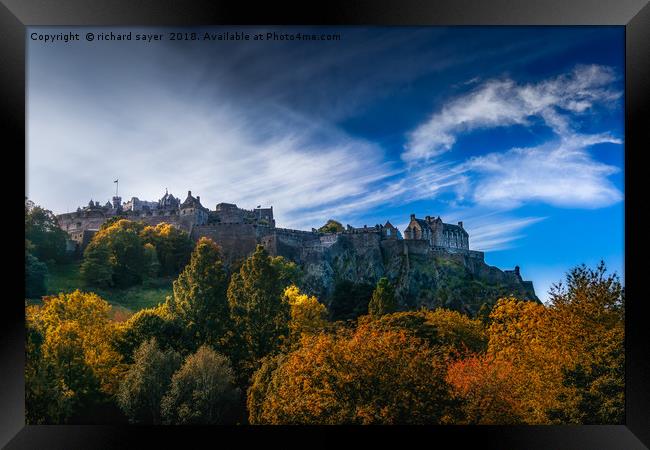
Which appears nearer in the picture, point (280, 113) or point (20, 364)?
point (20, 364)

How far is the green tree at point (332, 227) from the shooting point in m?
9.31

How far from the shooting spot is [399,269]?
10664 mm

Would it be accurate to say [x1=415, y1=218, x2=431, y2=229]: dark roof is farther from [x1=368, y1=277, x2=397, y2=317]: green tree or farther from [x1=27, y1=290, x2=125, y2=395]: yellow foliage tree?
[x1=27, y1=290, x2=125, y2=395]: yellow foliage tree

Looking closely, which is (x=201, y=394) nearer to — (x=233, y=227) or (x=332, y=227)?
(x=233, y=227)

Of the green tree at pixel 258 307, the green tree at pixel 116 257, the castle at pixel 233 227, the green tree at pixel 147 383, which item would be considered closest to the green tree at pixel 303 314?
the green tree at pixel 258 307

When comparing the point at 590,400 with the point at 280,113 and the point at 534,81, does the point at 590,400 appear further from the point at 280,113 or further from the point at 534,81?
the point at 280,113

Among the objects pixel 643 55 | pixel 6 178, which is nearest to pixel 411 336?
pixel 643 55

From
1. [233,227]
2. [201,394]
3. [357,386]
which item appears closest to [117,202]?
[233,227]

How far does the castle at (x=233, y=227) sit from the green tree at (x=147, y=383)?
7.69 feet

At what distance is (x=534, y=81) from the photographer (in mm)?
7789

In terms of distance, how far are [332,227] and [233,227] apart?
2.07m

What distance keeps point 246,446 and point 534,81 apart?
7050mm

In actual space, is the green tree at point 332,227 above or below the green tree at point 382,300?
above

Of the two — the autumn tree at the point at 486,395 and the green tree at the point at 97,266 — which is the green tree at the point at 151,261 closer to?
the green tree at the point at 97,266
